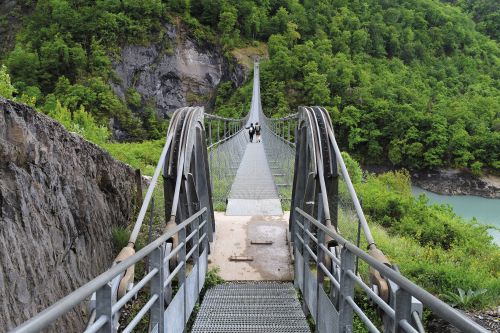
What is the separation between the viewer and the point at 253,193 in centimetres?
675

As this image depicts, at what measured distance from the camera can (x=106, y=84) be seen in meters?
30.5

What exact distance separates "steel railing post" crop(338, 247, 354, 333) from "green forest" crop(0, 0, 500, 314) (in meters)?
13.7

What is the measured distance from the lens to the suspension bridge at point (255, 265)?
4.45ft

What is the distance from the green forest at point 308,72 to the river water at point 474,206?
3.12 meters

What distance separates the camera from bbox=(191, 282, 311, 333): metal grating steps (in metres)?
2.88

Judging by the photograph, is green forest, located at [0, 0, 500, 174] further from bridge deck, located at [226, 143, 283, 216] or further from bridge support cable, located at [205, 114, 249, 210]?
bridge support cable, located at [205, 114, 249, 210]

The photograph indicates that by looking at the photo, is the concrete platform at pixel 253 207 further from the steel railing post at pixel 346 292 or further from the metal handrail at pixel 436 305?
the metal handrail at pixel 436 305

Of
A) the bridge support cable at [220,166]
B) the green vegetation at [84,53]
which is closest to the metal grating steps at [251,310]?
the bridge support cable at [220,166]

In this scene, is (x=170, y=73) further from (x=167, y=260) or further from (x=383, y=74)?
(x=167, y=260)

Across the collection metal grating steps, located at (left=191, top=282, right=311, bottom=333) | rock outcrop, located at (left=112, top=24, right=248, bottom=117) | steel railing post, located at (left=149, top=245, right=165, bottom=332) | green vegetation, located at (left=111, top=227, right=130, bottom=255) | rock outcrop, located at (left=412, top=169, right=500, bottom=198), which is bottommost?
rock outcrop, located at (left=412, top=169, right=500, bottom=198)

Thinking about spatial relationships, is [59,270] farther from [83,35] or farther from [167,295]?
[83,35]

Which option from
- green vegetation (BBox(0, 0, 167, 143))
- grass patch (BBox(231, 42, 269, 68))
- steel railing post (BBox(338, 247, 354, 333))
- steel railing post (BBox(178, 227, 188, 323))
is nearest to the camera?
steel railing post (BBox(338, 247, 354, 333))

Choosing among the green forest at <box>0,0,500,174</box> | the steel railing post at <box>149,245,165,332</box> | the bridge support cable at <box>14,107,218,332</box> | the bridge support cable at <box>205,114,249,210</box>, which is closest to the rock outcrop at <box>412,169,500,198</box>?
the green forest at <box>0,0,500,174</box>

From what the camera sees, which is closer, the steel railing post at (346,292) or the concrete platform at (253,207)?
the steel railing post at (346,292)
